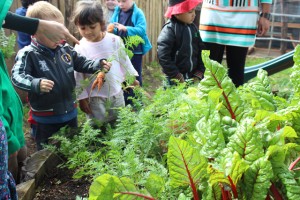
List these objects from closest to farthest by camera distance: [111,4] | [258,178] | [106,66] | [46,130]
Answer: [258,178]
[106,66]
[46,130]
[111,4]

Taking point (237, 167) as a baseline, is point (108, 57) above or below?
below

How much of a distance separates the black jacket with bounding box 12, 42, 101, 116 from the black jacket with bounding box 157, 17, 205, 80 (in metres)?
1.00

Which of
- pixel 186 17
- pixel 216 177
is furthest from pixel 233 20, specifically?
pixel 216 177

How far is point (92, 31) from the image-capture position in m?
3.18

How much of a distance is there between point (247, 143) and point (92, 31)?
232 centimetres

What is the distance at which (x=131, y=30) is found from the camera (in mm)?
4461

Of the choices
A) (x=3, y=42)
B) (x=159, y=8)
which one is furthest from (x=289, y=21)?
(x=3, y=42)

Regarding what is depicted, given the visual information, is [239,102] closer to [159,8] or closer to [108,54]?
[108,54]

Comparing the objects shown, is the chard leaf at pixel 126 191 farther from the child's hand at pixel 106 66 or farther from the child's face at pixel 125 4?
the child's face at pixel 125 4

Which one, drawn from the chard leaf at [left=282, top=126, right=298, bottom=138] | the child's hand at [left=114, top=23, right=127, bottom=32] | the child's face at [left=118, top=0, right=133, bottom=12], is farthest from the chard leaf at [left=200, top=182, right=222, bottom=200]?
the child's face at [left=118, top=0, right=133, bottom=12]

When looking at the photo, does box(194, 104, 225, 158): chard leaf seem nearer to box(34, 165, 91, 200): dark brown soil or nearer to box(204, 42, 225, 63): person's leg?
box(34, 165, 91, 200): dark brown soil

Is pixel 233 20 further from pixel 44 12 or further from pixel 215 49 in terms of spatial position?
pixel 44 12

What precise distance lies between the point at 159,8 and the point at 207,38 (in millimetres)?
4976

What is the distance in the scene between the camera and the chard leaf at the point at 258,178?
3.36 ft
